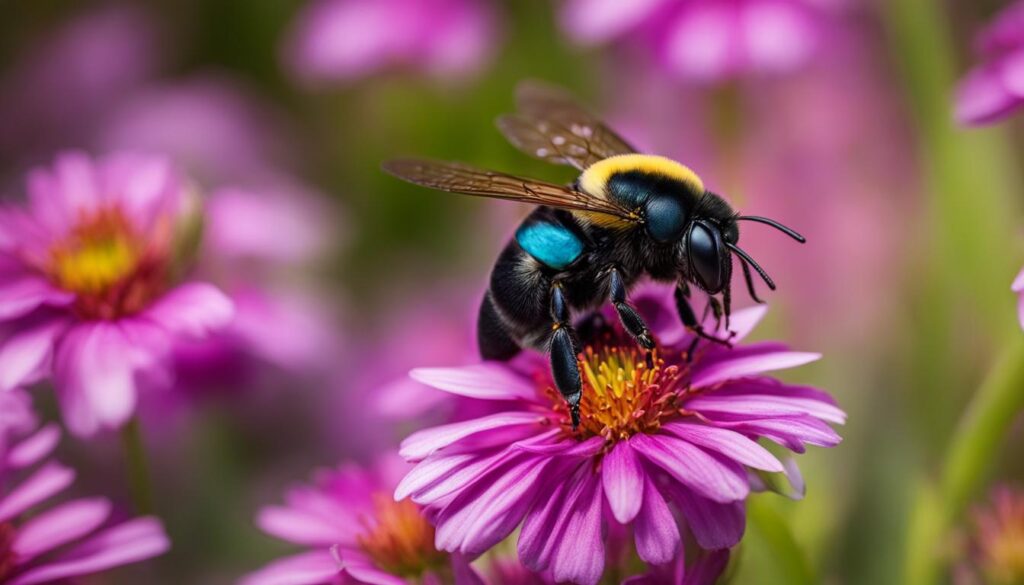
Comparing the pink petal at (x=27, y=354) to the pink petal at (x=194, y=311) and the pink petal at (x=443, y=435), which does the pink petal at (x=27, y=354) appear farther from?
the pink petal at (x=443, y=435)

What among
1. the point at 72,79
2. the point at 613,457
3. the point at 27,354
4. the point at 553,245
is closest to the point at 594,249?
the point at 553,245

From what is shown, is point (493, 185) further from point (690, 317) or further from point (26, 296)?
point (26, 296)

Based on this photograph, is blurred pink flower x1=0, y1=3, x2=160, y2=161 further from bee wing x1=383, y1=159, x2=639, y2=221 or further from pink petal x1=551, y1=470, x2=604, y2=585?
pink petal x1=551, y1=470, x2=604, y2=585

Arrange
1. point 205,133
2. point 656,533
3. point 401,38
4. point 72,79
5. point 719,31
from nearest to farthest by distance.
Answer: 1. point 656,533
2. point 719,31
3. point 401,38
4. point 205,133
5. point 72,79

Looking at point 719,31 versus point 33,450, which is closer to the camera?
point 33,450

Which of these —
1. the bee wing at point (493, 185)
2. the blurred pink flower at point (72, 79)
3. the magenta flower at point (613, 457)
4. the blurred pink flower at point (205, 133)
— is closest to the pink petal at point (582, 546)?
the magenta flower at point (613, 457)
